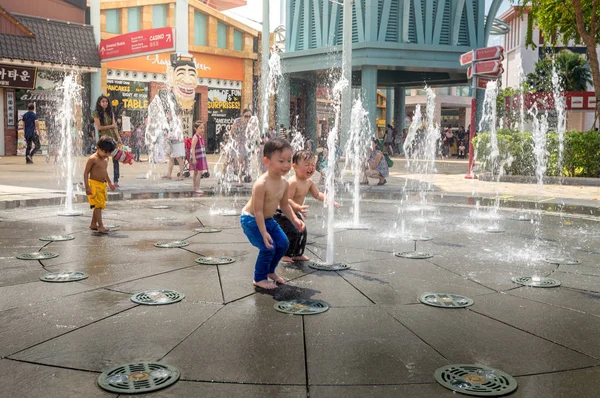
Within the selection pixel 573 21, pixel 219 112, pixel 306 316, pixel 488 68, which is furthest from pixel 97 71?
pixel 306 316

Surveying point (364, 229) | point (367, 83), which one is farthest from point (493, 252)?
point (367, 83)

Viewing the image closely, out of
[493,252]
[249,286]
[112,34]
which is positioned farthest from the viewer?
[112,34]

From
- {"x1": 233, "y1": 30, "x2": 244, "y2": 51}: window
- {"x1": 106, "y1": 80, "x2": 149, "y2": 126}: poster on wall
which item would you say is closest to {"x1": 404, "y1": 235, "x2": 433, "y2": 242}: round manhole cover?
{"x1": 106, "y1": 80, "x2": 149, "y2": 126}: poster on wall

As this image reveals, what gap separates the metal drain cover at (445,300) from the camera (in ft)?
13.7

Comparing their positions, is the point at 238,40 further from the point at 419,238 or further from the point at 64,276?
the point at 64,276

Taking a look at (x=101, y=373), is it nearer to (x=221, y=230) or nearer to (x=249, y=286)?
(x=249, y=286)

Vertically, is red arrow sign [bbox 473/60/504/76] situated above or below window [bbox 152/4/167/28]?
below

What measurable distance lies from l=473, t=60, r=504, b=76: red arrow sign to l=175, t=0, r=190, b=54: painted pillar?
17176 mm

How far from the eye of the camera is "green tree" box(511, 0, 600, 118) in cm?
1770

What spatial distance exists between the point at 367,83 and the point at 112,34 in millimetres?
12398

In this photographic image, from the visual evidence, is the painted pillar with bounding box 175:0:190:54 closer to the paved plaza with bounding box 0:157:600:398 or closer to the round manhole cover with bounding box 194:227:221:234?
the paved plaza with bounding box 0:157:600:398

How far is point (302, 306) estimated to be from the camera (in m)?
4.10

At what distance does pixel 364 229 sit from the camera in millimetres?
7660

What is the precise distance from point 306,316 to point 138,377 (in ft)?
4.27
